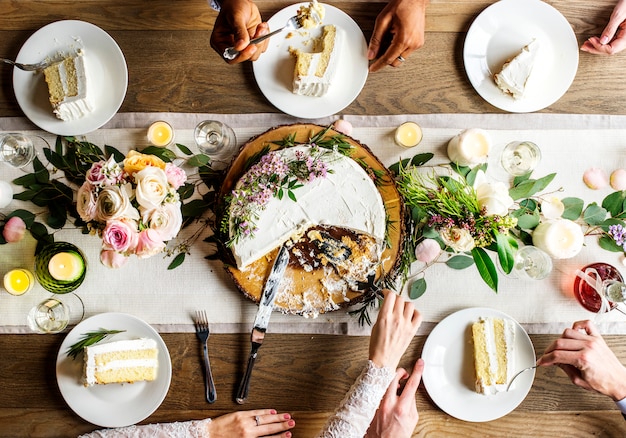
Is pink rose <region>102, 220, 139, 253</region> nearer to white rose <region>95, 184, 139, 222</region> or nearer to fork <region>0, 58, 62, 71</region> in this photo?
white rose <region>95, 184, 139, 222</region>

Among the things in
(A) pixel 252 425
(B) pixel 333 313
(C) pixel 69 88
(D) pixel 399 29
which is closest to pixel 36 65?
(C) pixel 69 88

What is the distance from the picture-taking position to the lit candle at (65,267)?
180 cm

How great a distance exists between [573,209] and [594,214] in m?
0.08

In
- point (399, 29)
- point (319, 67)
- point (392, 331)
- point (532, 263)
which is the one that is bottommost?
point (392, 331)

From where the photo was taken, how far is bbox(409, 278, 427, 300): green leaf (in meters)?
1.89

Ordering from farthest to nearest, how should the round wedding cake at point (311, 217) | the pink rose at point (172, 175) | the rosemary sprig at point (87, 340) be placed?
the rosemary sprig at point (87, 340)
the round wedding cake at point (311, 217)
the pink rose at point (172, 175)

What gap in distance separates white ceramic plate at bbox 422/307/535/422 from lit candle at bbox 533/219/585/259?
294 mm

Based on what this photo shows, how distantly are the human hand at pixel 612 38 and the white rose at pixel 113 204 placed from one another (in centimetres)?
173

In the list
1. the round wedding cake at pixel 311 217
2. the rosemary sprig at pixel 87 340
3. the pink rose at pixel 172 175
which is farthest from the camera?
the rosemary sprig at pixel 87 340

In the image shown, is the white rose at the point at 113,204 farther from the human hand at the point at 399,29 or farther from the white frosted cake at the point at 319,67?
the human hand at the point at 399,29

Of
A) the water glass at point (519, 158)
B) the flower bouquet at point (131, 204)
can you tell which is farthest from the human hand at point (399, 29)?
the flower bouquet at point (131, 204)

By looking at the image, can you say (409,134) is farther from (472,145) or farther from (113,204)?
(113,204)

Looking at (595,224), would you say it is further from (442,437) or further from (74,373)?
(74,373)

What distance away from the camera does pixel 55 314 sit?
74.0 inches
